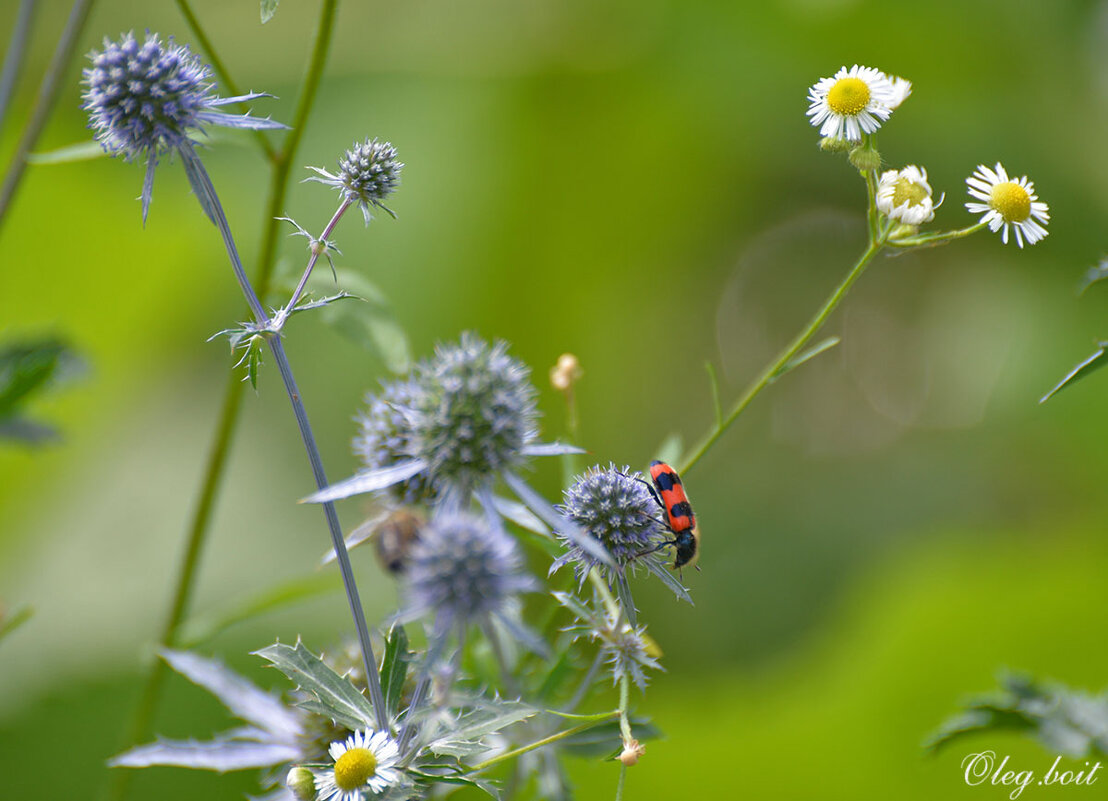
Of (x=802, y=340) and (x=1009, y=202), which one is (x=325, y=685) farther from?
(x=1009, y=202)

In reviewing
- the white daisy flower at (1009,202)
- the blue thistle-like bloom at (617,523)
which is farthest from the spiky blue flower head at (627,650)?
the white daisy flower at (1009,202)

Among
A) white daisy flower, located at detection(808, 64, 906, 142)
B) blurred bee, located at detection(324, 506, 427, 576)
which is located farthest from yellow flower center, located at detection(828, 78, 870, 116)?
blurred bee, located at detection(324, 506, 427, 576)

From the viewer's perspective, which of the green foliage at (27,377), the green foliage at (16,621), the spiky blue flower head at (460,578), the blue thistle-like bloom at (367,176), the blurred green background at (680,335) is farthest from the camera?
the blurred green background at (680,335)

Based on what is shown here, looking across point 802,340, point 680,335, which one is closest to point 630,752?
point 802,340

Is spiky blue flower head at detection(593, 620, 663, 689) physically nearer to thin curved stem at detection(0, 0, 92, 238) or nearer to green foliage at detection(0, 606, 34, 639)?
green foliage at detection(0, 606, 34, 639)

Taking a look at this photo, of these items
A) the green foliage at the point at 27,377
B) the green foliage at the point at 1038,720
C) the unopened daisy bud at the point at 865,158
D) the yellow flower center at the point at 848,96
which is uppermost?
the green foliage at the point at 27,377

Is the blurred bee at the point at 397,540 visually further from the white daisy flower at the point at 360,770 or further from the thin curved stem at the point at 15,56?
the thin curved stem at the point at 15,56

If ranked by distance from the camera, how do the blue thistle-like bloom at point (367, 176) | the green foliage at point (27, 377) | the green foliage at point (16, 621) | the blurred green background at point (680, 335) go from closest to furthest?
the blue thistle-like bloom at point (367, 176) → the green foliage at point (16, 621) → the green foliage at point (27, 377) → the blurred green background at point (680, 335)
